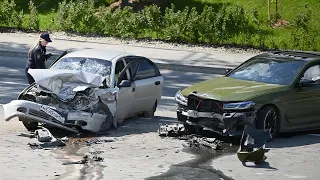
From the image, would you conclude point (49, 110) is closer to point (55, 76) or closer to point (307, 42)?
point (55, 76)

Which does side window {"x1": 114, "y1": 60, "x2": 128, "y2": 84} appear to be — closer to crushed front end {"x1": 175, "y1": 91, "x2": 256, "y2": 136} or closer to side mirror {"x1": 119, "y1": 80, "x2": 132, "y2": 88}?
side mirror {"x1": 119, "y1": 80, "x2": 132, "y2": 88}

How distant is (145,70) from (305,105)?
128 inches

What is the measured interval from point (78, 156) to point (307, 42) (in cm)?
1643

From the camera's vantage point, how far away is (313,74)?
14953 millimetres

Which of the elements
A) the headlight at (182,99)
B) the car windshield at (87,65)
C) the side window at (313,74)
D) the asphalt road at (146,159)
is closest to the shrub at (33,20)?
the car windshield at (87,65)

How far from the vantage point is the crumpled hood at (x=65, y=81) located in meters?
14.1

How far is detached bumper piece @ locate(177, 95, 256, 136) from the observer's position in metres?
13.4

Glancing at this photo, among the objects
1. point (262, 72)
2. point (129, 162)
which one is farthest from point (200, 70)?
point (129, 162)

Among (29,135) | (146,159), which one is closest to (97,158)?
(146,159)

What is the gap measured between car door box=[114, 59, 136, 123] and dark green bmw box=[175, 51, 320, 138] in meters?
1.09

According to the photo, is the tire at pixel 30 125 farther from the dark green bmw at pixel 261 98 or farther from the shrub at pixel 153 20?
the shrub at pixel 153 20

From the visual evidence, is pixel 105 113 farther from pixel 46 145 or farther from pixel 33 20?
pixel 33 20

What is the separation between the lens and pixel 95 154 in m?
12.5

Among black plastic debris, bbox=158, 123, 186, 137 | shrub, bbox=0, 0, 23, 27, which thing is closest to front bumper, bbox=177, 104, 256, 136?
black plastic debris, bbox=158, 123, 186, 137
